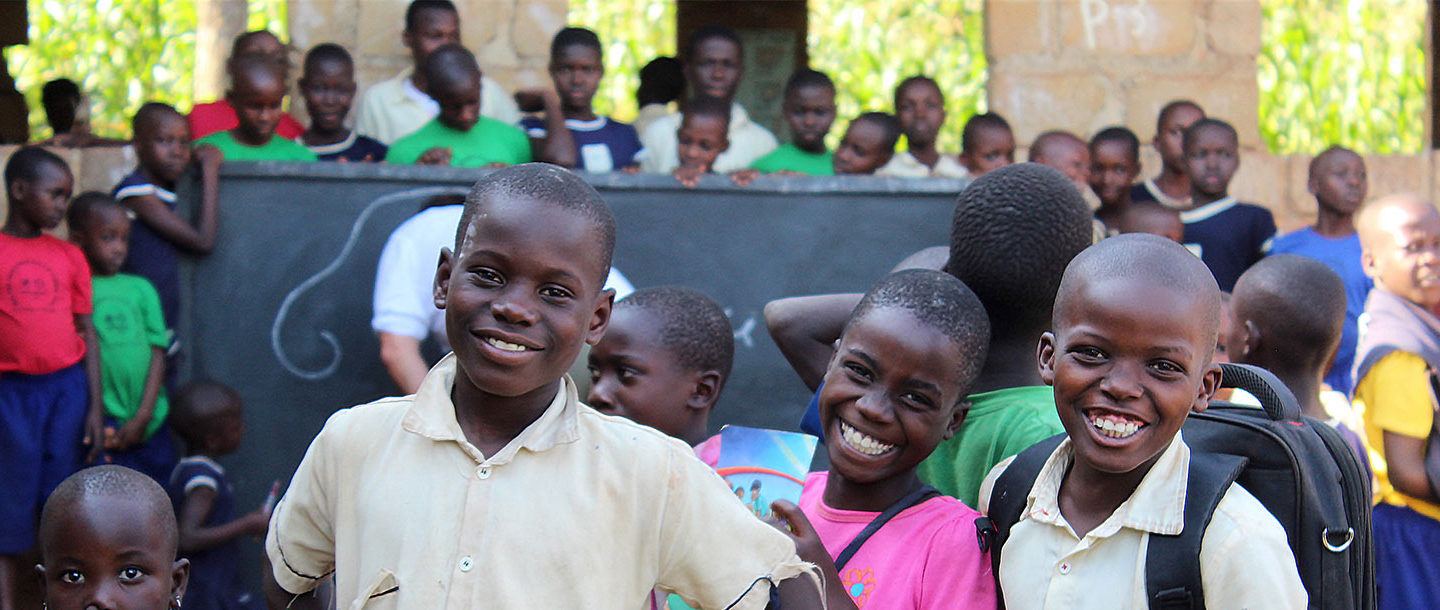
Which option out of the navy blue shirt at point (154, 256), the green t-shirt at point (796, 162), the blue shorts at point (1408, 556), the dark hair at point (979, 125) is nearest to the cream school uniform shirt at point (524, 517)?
the blue shorts at point (1408, 556)

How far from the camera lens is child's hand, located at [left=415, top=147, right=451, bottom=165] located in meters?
5.27

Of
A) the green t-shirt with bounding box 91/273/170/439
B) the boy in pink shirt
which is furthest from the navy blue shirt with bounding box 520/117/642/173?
the boy in pink shirt

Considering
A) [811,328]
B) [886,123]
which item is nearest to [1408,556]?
[811,328]

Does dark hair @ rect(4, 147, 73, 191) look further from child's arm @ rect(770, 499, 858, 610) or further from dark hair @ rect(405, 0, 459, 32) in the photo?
child's arm @ rect(770, 499, 858, 610)

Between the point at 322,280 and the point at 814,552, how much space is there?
322 centimetres

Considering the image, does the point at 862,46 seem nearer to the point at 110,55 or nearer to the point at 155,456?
the point at 110,55

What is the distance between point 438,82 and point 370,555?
361cm

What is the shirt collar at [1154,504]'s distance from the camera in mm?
2127

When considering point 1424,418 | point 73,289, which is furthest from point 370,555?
point 73,289

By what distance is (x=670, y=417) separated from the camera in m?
3.29

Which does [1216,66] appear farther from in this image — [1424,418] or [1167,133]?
[1424,418]

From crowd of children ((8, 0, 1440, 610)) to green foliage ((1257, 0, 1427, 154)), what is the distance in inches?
291

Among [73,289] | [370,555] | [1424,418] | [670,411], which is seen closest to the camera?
[370,555]

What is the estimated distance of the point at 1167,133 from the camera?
621cm
